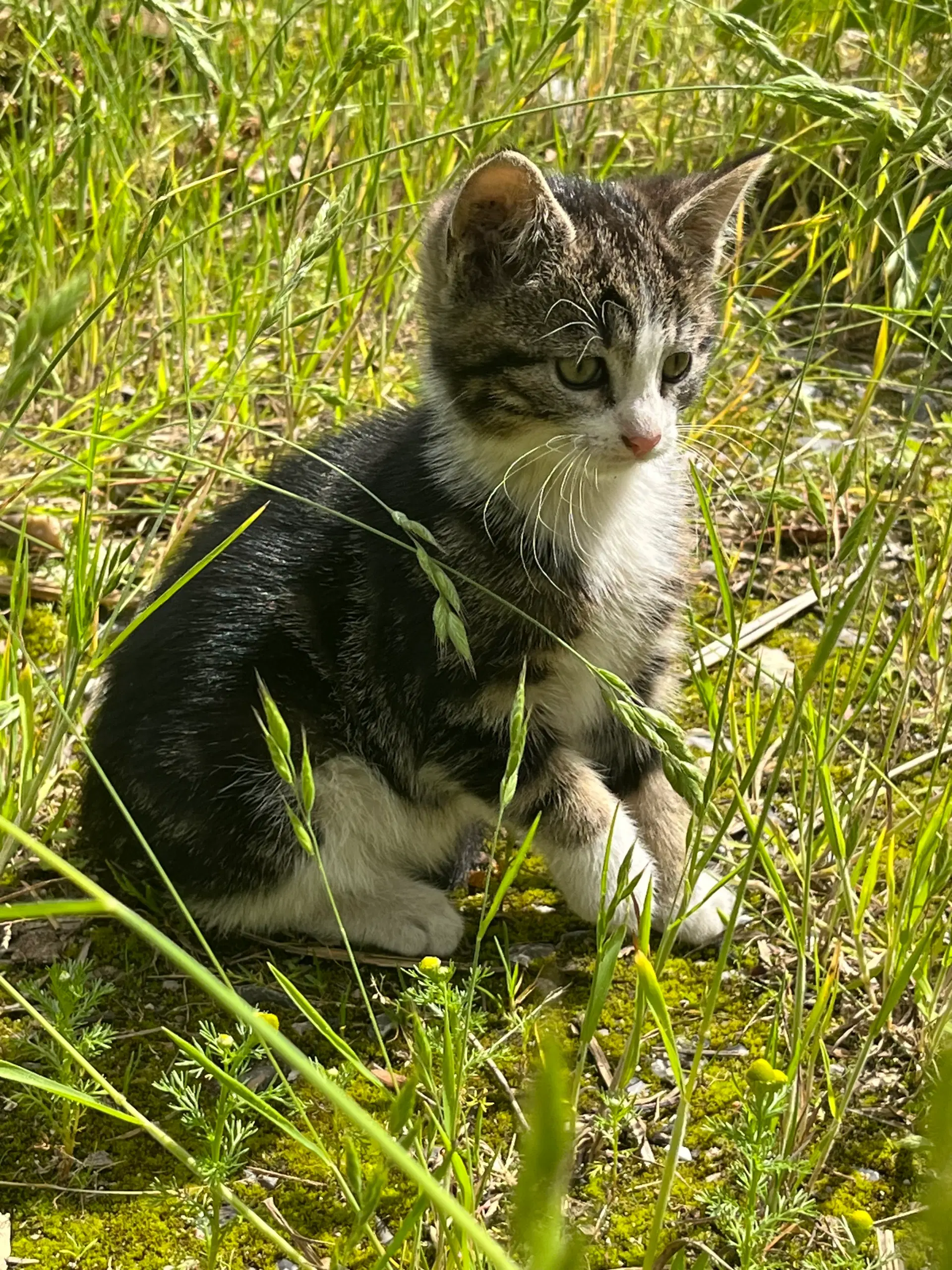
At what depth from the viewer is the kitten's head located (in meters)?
2.11

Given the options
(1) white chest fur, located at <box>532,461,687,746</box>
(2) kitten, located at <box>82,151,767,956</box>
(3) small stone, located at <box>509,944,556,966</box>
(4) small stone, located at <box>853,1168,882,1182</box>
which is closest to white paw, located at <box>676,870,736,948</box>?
(2) kitten, located at <box>82,151,767,956</box>

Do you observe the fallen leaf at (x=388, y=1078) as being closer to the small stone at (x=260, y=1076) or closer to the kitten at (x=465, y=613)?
the small stone at (x=260, y=1076)

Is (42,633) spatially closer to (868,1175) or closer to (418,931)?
(418,931)

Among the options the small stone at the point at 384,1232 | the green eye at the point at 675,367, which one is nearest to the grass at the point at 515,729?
the small stone at the point at 384,1232

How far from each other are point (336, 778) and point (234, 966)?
39 cm

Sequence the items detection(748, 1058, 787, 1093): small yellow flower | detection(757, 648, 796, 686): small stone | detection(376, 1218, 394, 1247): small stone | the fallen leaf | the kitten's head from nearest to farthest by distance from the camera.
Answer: detection(748, 1058, 787, 1093): small yellow flower, detection(376, 1218, 394, 1247): small stone, the fallen leaf, the kitten's head, detection(757, 648, 796, 686): small stone

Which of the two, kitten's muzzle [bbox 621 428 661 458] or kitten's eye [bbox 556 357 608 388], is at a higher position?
kitten's eye [bbox 556 357 608 388]

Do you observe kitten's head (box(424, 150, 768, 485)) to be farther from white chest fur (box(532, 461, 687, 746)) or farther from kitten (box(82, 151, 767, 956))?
white chest fur (box(532, 461, 687, 746))

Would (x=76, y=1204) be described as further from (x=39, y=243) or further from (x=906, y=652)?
(x=39, y=243)

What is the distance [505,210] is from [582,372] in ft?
0.99

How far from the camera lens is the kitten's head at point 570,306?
211 centimetres

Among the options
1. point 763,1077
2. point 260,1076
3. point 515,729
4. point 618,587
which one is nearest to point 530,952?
point 260,1076

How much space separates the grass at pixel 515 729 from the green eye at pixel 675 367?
0.22 metres

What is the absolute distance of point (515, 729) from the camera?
1.42m
